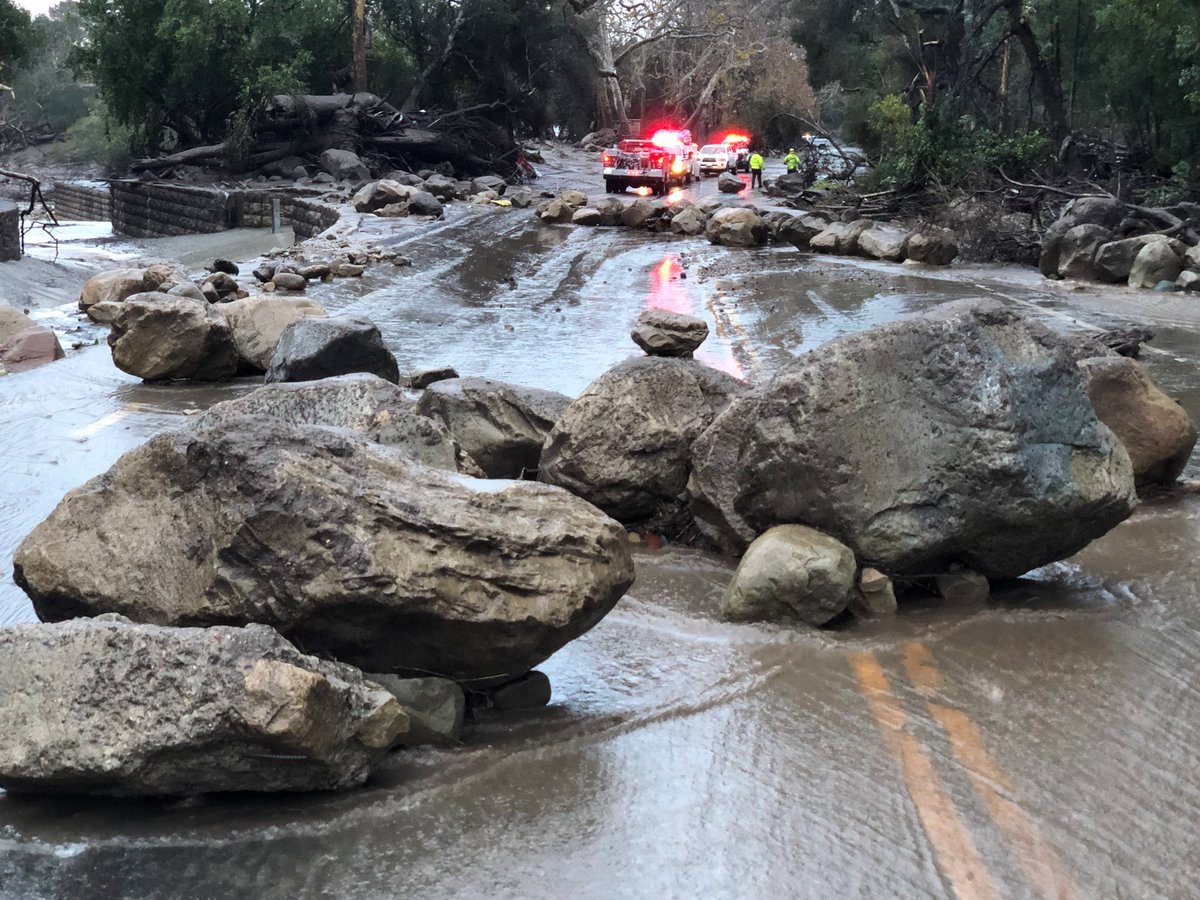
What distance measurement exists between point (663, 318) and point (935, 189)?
15724 millimetres

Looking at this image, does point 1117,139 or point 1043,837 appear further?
point 1117,139

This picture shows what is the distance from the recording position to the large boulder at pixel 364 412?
6.21m

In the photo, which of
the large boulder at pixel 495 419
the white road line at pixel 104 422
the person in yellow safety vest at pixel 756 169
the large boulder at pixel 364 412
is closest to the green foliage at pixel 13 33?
the person in yellow safety vest at pixel 756 169

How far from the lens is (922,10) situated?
31.4 m

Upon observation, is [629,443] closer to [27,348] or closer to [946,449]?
[946,449]

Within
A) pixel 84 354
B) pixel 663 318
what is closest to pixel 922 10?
pixel 663 318

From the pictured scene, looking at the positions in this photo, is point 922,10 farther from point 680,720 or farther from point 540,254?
point 680,720

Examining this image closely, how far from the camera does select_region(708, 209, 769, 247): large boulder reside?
2505 centimetres

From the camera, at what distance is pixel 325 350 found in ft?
31.7

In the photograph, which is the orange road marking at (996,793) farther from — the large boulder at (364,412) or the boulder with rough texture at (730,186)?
the boulder with rough texture at (730,186)

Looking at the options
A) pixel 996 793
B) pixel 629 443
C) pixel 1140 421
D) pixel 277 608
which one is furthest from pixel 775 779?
pixel 1140 421

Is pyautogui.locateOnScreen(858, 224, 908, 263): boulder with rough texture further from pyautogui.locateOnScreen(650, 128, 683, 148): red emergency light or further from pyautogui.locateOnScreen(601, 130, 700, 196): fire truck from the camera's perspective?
pyautogui.locateOnScreen(650, 128, 683, 148): red emergency light

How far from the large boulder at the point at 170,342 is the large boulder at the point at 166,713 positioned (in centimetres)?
748

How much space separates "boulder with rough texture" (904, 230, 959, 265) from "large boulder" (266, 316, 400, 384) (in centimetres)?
1361
